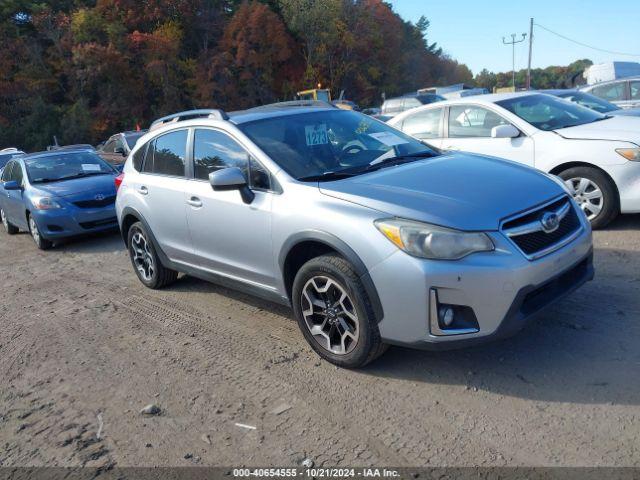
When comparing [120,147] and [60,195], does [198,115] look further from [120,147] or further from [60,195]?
[120,147]

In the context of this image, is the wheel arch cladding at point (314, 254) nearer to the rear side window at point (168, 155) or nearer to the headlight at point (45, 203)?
the rear side window at point (168, 155)

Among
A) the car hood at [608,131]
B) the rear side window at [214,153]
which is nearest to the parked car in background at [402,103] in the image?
the car hood at [608,131]

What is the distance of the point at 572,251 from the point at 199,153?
3.04 m

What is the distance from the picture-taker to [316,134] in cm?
452

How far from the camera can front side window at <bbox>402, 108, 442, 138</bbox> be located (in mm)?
7395

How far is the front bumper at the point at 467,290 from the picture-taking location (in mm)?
3123

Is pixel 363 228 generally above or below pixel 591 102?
below

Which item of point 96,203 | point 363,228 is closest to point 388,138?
point 363,228

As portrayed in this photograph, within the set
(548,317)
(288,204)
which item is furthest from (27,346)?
(548,317)

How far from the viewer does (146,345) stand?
179 inches

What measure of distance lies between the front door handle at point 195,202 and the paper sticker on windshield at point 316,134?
3.46 ft

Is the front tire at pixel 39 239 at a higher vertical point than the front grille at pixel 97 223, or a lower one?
lower

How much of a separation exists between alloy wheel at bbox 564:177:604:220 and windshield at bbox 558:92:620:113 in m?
A: 3.62

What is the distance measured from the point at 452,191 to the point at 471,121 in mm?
3855
